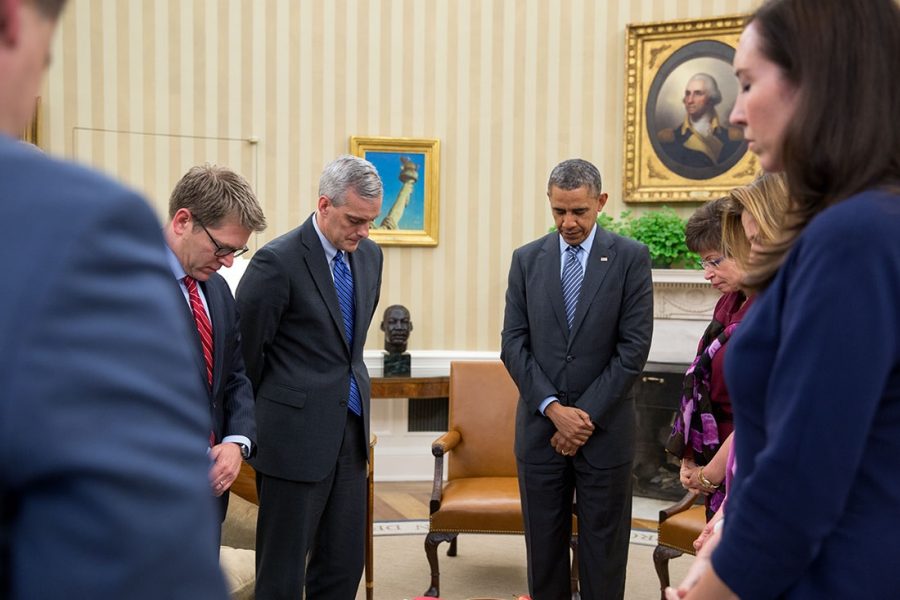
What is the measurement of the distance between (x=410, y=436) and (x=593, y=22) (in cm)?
374

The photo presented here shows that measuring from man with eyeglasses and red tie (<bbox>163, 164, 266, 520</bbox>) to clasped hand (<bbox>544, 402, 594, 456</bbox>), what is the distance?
141 cm

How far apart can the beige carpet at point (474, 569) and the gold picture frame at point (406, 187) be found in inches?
104

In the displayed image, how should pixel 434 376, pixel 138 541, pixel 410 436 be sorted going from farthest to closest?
pixel 410 436 < pixel 434 376 < pixel 138 541

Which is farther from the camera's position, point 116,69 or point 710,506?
point 116,69

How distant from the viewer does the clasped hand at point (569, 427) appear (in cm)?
383

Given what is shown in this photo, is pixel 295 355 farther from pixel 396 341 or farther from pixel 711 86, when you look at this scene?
pixel 711 86

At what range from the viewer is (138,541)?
613 mm

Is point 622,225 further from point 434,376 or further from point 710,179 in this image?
point 434,376

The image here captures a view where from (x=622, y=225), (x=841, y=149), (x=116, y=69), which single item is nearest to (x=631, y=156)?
(x=622, y=225)

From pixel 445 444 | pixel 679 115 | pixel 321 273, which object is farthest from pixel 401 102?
pixel 321 273

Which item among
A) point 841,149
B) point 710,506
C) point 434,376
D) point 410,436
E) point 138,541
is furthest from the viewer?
point 410,436

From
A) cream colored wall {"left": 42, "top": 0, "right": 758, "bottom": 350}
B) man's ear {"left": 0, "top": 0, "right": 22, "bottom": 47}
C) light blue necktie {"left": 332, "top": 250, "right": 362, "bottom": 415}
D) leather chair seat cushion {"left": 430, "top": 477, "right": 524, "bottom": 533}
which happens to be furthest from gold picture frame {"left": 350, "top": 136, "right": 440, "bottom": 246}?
man's ear {"left": 0, "top": 0, "right": 22, "bottom": 47}

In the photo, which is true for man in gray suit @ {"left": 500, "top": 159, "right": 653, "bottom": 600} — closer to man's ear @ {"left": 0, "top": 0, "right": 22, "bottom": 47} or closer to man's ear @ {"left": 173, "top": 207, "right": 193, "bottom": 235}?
man's ear @ {"left": 173, "top": 207, "right": 193, "bottom": 235}

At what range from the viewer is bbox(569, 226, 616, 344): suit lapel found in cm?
399
